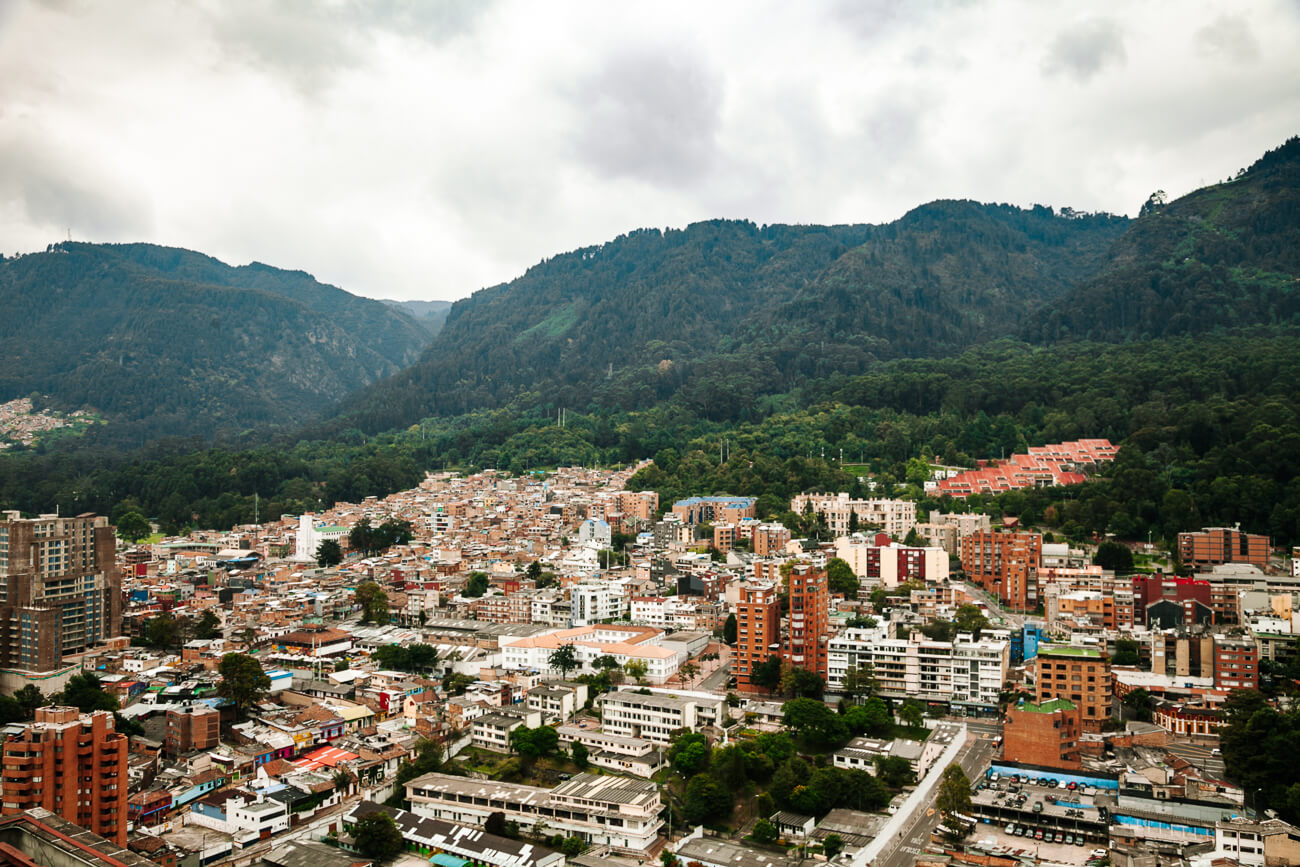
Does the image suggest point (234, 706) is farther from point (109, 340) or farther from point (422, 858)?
point (109, 340)

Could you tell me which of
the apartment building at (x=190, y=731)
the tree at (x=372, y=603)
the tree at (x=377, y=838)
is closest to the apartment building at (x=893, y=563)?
the tree at (x=372, y=603)

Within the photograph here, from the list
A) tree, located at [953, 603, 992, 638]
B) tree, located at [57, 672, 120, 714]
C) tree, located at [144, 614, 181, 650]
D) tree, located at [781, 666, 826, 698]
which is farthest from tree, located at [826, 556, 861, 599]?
tree, located at [57, 672, 120, 714]

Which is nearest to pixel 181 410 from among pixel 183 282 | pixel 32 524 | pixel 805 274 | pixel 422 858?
pixel 183 282

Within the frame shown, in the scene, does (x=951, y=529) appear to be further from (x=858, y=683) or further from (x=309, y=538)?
(x=309, y=538)

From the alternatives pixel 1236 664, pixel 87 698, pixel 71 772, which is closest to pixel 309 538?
pixel 87 698

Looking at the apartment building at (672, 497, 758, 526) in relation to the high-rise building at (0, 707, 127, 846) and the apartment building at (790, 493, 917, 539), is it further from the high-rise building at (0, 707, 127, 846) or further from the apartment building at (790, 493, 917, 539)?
the high-rise building at (0, 707, 127, 846)

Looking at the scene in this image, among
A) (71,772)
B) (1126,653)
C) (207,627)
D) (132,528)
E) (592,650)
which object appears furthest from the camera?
(132,528)

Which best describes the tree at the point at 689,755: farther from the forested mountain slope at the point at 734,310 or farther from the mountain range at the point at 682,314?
the forested mountain slope at the point at 734,310
